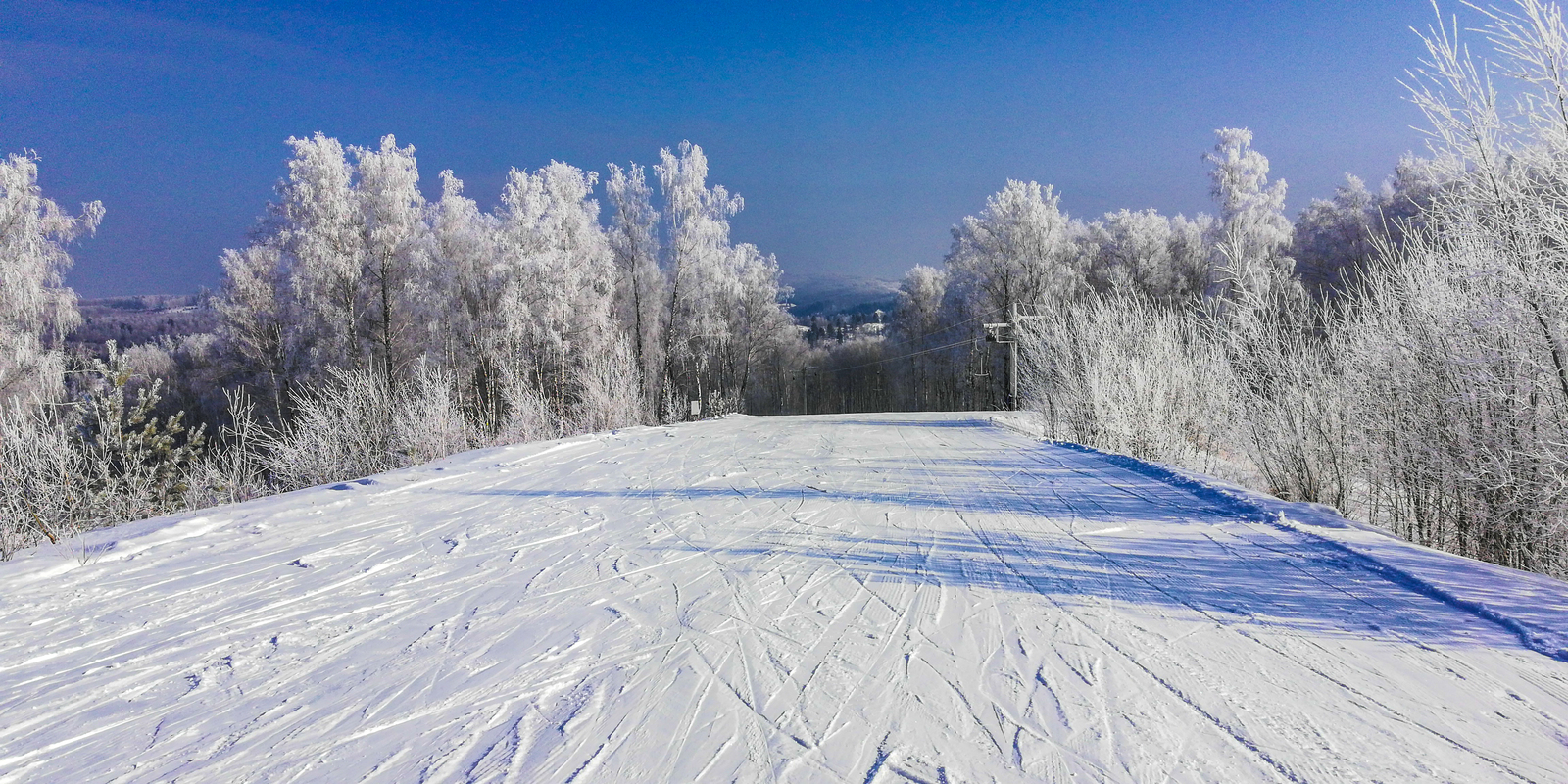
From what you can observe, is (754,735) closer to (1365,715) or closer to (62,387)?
(1365,715)

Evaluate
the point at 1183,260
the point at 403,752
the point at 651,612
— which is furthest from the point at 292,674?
the point at 1183,260

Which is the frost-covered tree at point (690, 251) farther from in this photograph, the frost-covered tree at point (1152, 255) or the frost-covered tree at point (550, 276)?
the frost-covered tree at point (1152, 255)

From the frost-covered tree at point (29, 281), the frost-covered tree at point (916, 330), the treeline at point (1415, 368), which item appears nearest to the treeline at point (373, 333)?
the frost-covered tree at point (29, 281)

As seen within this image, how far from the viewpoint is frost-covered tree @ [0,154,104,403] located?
1298cm

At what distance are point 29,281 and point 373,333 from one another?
8755mm

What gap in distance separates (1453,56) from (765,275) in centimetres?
3554

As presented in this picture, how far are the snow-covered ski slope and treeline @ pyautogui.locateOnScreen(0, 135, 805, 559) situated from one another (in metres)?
3.21

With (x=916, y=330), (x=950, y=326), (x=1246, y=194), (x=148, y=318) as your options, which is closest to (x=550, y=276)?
(x=950, y=326)

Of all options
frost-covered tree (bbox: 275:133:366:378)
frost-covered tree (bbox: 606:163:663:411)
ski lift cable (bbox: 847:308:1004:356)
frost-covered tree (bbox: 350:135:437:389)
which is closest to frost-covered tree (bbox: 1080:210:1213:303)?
ski lift cable (bbox: 847:308:1004:356)

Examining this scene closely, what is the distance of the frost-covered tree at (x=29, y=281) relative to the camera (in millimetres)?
12977

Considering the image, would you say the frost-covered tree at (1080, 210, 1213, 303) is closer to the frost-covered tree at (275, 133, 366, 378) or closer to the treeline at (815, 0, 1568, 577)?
the treeline at (815, 0, 1568, 577)

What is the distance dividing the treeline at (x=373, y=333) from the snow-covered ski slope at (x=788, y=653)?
3.21 m

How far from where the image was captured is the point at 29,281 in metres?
13.1

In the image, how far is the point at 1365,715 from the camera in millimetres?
1972
